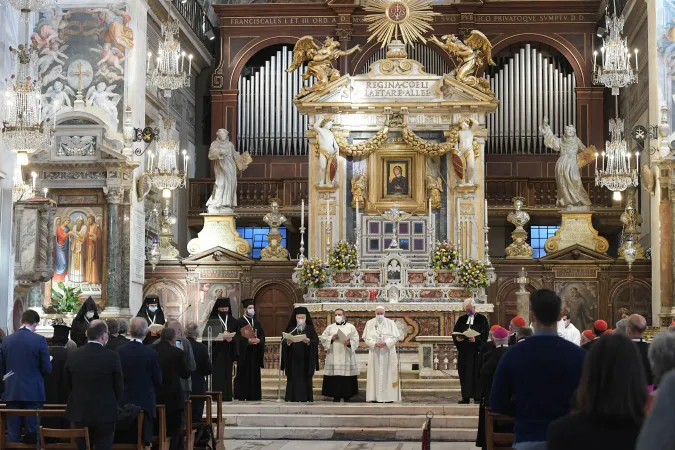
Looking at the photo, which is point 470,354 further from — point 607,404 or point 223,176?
point 607,404

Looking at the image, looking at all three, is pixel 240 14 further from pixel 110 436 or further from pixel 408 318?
pixel 110 436

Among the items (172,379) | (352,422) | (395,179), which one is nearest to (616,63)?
(395,179)

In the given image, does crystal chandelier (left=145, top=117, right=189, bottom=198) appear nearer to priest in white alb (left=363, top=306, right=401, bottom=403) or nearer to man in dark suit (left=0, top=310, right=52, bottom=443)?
priest in white alb (left=363, top=306, right=401, bottom=403)

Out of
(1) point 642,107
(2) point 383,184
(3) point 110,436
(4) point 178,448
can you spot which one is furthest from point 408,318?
(3) point 110,436

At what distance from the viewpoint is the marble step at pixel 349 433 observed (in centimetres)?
1525

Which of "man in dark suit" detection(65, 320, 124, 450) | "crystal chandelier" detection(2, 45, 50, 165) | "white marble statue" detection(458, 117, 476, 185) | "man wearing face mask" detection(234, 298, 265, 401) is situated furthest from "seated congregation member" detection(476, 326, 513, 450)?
"white marble statue" detection(458, 117, 476, 185)

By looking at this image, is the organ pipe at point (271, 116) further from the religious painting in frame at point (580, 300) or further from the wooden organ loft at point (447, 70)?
the religious painting in frame at point (580, 300)

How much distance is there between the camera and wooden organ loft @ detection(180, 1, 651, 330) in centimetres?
2853

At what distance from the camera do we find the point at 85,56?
76.3 feet

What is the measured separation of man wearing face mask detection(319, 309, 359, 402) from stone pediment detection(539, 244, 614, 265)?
8.62 metres

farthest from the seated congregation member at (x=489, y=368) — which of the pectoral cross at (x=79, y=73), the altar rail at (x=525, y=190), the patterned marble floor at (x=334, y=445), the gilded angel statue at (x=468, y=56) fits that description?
the altar rail at (x=525, y=190)

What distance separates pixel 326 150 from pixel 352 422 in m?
8.88

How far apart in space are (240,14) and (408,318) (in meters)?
11.8

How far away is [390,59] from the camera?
23.8 m
